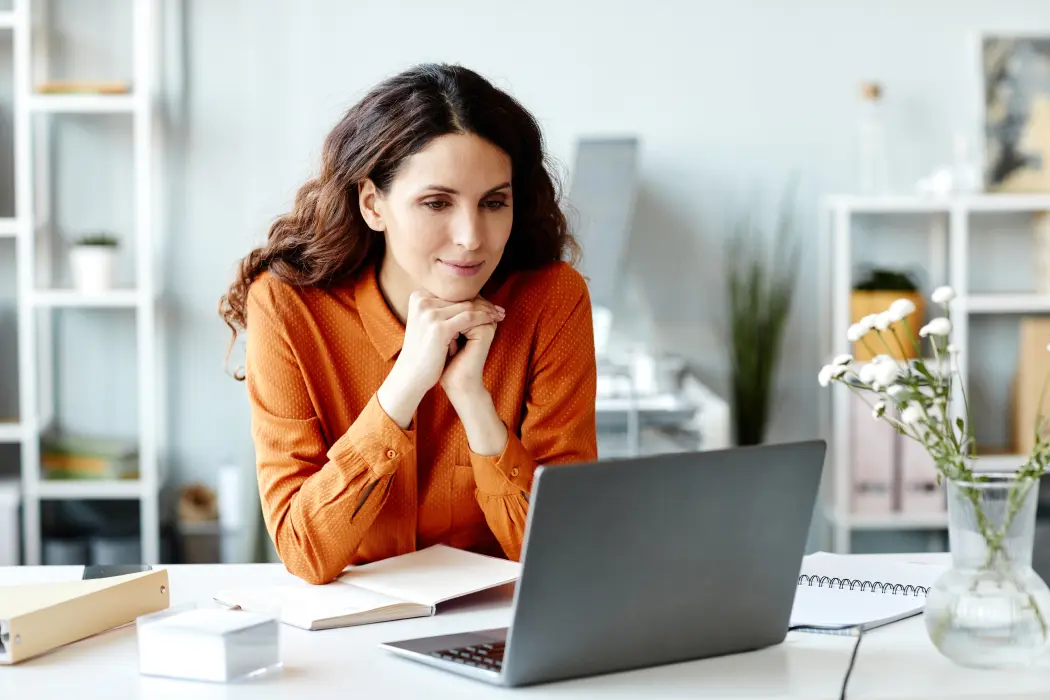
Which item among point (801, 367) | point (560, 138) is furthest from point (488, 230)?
point (801, 367)

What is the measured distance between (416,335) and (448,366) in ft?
0.21

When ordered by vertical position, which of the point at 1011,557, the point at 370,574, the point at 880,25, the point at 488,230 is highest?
the point at 880,25

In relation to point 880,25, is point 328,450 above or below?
below

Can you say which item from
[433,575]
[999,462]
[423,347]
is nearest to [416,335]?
[423,347]

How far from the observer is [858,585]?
55.7 inches

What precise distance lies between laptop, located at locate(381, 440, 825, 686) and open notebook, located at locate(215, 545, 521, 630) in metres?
0.12

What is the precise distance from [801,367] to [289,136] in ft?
5.16

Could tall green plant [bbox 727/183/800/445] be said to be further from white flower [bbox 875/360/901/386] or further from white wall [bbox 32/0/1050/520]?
white flower [bbox 875/360/901/386]

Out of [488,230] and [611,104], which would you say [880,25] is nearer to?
[611,104]

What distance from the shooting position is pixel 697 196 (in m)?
3.53

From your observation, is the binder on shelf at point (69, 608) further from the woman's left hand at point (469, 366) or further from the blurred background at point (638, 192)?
the blurred background at point (638, 192)

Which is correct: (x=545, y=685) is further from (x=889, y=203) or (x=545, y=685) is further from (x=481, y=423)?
(x=889, y=203)

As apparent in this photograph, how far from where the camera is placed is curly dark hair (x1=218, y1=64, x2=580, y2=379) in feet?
5.43

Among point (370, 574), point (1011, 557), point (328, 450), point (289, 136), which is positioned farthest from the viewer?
point (289, 136)
